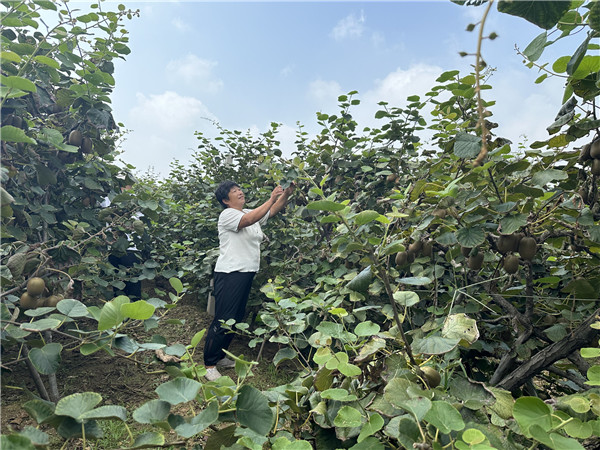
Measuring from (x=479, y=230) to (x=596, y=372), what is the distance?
0.54 m

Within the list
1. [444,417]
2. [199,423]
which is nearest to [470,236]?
[444,417]

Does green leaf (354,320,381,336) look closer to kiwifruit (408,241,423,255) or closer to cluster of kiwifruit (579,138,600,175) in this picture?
kiwifruit (408,241,423,255)

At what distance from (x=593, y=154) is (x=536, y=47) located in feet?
1.38

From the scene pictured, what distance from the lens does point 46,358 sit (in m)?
1.14

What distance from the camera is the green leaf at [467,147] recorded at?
121cm

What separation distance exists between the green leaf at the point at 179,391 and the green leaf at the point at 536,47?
122 cm

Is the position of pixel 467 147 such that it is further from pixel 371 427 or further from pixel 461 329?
pixel 371 427

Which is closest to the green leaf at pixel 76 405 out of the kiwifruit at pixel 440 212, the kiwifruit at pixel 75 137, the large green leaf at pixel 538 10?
the large green leaf at pixel 538 10

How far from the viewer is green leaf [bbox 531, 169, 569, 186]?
1233 mm

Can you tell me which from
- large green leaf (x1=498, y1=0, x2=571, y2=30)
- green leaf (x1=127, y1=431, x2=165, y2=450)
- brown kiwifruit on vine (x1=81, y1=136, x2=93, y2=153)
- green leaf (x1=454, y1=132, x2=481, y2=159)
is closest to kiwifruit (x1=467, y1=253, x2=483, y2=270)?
green leaf (x1=454, y1=132, x2=481, y2=159)

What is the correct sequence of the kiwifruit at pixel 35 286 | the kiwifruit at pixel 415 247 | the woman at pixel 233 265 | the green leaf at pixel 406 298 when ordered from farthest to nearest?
1. the woman at pixel 233 265
2. the kiwifruit at pixel 35 286
3. the kiwifruit at pixel 415 247
4. the green leaf at pixel 406 298

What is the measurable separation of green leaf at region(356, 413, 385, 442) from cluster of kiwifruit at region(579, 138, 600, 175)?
104 cm

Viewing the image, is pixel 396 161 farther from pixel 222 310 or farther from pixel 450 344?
pixel 450 344

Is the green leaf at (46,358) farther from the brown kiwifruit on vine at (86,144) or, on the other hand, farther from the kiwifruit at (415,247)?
the brown kiwifruit on vine at (86,144)
